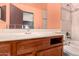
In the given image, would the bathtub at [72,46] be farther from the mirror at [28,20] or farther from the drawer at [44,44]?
the mirror at [28,20]

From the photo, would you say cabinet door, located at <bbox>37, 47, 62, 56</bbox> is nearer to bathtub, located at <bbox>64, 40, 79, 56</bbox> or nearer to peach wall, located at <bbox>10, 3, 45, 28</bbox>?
bathtub, located at <bbox>64, 40, 79, 56</bbox>

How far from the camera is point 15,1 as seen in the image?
7.06 ft

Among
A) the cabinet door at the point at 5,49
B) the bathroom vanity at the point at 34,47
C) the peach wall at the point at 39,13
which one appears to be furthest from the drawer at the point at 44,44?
the cabinet door at the point at 5,49

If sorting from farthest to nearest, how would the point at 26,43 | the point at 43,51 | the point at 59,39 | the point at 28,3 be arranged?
1. the point at 59,39
2. the point at 28,3
3. the point at 43,51
4. the point at 26,43

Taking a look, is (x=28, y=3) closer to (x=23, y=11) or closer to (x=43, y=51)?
(x=23, y=11)

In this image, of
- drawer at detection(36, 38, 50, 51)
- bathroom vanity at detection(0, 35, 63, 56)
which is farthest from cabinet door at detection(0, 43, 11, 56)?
drawer at detection(36, 38, 50, 51)

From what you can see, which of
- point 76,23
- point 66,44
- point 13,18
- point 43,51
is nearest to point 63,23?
point 76,23

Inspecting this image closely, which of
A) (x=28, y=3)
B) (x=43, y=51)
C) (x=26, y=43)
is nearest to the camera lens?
(x=26, y=43)

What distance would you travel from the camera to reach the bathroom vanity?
1.54 meters

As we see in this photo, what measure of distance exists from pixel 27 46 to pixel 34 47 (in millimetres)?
134

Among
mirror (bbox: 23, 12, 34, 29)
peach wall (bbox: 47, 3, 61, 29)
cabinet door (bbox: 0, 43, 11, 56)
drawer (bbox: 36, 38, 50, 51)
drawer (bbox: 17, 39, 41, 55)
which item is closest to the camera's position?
cabinet door (bbox: 0, 43, 11, 56)

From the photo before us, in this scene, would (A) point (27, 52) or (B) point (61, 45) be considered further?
(B) point (61, 45)

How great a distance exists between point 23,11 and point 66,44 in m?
0.94

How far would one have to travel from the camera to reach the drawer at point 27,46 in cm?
167
